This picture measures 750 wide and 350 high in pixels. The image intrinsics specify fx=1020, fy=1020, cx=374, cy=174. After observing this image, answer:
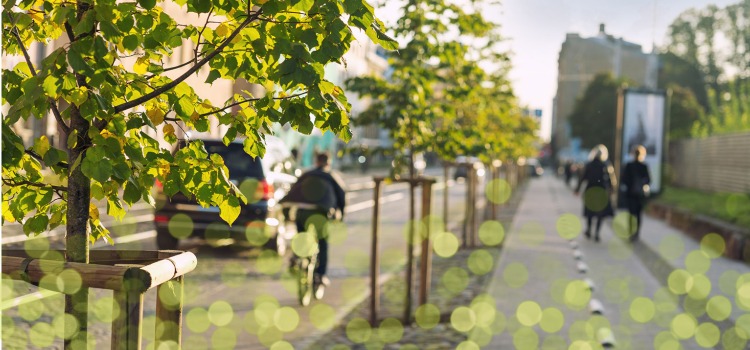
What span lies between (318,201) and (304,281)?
35.2 inches

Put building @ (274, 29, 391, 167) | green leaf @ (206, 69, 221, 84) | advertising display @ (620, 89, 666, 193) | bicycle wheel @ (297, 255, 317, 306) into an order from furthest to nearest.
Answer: advertising display @ (620, 89, 666, 193)
bicycle wheel @ (297, 255, 317, 306)
building @ (274, 29, 391, 167)
green leaf @ (206, 69, 221, 84)

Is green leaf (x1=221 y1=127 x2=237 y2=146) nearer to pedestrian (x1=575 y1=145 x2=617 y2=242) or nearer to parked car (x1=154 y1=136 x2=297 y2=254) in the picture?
parked car (x1=154 y1=136 x2=297 y2=254)

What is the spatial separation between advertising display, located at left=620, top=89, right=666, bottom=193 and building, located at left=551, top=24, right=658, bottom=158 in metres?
42.7

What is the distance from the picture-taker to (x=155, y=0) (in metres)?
2.66

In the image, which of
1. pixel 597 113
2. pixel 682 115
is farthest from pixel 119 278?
pixel 597 113

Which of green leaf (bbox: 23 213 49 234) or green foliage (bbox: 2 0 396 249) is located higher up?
green foliage (bbox: 2 0 396 249)

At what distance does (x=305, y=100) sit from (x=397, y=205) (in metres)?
27.2

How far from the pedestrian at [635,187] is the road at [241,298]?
3.84m

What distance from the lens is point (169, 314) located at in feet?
10.4

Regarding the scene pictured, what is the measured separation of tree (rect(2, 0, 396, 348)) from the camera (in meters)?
2.69

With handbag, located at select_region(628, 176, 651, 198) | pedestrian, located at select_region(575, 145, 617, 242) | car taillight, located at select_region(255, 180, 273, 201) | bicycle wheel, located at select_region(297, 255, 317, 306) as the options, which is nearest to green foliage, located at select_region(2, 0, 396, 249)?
bicycle wheel, located at select_region(297, 255, 317, 306)

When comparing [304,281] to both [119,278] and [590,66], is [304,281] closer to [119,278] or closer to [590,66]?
[119,278]

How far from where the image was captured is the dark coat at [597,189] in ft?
56.1

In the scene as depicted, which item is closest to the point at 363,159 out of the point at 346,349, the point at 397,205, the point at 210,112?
the point at 346,349
